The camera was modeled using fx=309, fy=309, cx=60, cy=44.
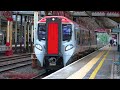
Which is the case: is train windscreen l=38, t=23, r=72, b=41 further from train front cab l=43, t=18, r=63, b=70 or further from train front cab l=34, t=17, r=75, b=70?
train front cab l=43, t=18, r=63, b=70

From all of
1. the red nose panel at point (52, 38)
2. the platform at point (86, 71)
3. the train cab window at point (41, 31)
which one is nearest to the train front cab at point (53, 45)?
the red nose panel at point (52, 38)

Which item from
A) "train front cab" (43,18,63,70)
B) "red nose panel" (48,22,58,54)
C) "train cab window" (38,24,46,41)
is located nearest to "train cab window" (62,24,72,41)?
"train front cab" (43,18,63,70)

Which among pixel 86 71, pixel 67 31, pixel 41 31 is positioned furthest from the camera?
pixel 67 31

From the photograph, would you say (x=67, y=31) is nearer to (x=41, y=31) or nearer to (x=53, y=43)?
(x=53, y=43)

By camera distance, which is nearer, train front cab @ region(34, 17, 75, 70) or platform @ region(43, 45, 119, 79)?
platform @ region(43, 45, 119, 79)

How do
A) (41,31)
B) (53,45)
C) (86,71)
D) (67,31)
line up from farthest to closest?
(67,31), (41,31), (53,45), (86,71)

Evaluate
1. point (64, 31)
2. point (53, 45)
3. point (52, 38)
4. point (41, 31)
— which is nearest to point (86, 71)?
point (53, 45)

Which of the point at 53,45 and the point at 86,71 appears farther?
the point at 53,45

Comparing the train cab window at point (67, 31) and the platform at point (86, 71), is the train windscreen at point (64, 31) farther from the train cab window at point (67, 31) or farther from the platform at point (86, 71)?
the platform at point (86, 71)

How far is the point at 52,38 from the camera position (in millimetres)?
17500

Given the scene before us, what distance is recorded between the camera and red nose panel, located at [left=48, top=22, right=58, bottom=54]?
57.3ft
